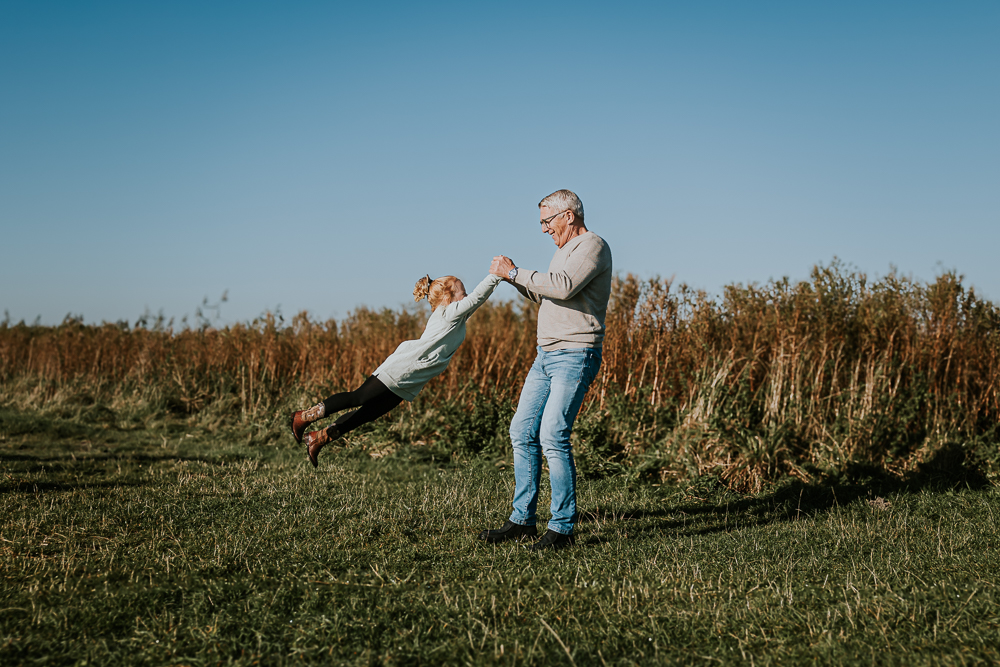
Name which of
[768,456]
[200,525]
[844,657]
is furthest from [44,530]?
[768,456]

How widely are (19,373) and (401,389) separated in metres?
14.3

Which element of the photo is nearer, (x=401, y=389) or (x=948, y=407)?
(x=401, y=389)

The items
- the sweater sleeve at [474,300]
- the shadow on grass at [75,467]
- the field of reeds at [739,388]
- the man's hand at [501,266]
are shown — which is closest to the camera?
the man's hand at [501,266]

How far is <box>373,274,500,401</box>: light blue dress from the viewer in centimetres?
481

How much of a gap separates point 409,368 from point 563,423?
132 cm

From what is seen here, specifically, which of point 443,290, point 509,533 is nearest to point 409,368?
point 443,290

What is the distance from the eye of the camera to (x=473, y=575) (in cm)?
358

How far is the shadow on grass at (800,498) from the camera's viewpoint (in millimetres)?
5027

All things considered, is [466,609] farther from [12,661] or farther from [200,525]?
[200,525]

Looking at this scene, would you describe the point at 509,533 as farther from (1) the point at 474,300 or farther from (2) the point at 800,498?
(2) the point at 800,498

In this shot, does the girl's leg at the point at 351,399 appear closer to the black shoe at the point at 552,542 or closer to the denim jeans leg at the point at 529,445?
the denim jeans leg at the point at 529,445

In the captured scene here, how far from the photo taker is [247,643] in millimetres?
2686

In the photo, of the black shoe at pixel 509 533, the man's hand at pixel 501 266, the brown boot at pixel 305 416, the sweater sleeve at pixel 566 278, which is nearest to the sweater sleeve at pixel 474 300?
the man's hand at pixel 501 266

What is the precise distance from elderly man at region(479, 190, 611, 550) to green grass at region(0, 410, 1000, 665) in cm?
34
